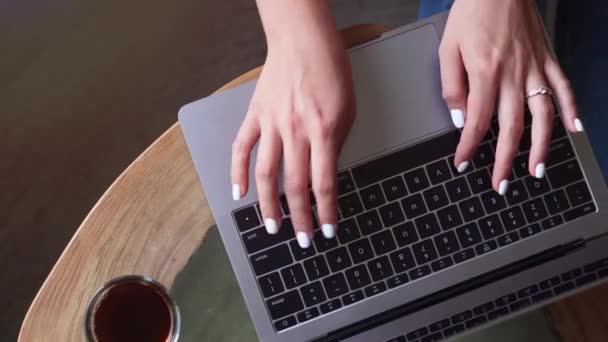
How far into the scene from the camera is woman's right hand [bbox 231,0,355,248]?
590 millimetres

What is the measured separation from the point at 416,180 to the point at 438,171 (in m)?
0.02

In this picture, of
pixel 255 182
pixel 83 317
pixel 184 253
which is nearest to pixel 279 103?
pixel 255 182

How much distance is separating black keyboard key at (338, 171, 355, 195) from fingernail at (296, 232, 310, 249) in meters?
0.06

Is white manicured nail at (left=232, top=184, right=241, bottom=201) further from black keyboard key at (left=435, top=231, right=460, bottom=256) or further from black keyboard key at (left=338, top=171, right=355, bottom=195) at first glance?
black keyboard key at (left=435, top=231, right=460, bottom=256)

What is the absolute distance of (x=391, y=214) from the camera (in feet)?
2.01

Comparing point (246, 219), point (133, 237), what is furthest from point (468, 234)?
point (133, 237)

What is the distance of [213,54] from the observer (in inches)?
49.6

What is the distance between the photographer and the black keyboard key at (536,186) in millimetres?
627

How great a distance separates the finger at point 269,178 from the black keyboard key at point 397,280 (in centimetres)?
13

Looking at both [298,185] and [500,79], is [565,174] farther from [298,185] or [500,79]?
[298,185]

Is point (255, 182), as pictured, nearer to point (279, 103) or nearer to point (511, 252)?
point (279, 103)

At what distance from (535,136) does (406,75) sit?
0.46ft

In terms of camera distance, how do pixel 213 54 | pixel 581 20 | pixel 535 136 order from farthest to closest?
pixel 213 54 < pixel 581 20 < pixel 535 136

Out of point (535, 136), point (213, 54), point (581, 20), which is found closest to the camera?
point (535, 136)
